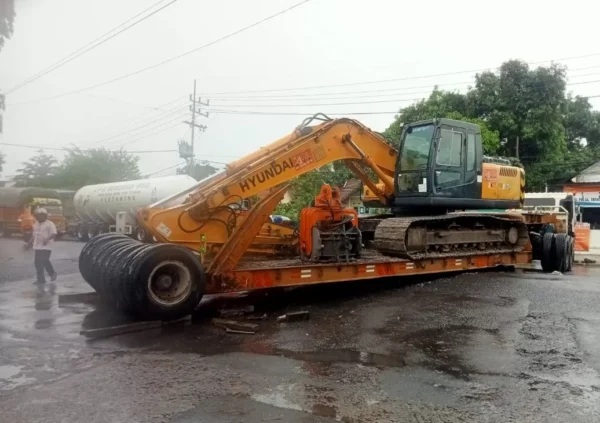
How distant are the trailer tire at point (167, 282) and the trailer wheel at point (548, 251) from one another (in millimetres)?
8951

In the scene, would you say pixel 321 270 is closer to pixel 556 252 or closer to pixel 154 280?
pixel 154 280

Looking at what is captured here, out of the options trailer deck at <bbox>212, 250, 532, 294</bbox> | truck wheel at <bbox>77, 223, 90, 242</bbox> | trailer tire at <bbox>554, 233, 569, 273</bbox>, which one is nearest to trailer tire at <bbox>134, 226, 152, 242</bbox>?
trailer deck at <bbox>212, 250, 532, 294</bbox>

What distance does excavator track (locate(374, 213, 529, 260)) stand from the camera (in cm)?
963

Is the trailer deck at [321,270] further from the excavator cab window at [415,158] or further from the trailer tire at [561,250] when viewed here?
the trailer tire at [561,250]

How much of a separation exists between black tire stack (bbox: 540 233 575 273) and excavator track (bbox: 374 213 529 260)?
4.33 feet

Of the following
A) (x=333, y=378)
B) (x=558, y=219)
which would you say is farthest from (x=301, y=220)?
(x=558, y=219)

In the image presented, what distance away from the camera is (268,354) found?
583 cm

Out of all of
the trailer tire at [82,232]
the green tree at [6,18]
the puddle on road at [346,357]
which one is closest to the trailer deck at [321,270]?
the puddle on road at [346,357]

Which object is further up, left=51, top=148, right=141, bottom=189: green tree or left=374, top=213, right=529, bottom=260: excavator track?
left=51, top=148, right=141, bottom=189: green tree

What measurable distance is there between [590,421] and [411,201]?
6344 mm

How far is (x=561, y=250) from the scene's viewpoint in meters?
12.6

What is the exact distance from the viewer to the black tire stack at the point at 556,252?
12672 millimetres

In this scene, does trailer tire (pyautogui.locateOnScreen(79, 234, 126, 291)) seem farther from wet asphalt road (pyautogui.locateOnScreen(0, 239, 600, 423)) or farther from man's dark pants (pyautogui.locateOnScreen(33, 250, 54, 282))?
man's dark pants (pyautogui.locateOnScreen(33, 250, 54, 282))

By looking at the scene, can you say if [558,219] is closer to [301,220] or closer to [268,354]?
[301,220]
